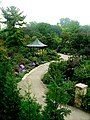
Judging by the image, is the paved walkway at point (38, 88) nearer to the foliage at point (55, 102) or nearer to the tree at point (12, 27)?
the foliage at point (55, 102)

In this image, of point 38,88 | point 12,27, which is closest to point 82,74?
point 38,88

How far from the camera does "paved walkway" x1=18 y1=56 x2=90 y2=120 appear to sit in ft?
35.8

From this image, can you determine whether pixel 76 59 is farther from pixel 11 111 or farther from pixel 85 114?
pixel 11 111

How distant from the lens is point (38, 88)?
564 inches

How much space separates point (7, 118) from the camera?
7750 millimetres

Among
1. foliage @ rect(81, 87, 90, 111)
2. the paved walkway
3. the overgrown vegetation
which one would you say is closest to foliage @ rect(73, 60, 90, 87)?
the overgrown vegetation

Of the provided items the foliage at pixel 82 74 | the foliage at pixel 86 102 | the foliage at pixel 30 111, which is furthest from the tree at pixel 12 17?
the foliage at pixel 30 111

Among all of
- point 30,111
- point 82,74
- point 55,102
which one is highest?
point 55,102

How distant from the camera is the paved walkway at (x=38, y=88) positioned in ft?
35.8

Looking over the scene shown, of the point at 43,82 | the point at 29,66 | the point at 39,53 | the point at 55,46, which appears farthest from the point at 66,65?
the point at 55,46

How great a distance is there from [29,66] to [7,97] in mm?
13583

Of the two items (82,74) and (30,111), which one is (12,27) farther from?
(30,111)

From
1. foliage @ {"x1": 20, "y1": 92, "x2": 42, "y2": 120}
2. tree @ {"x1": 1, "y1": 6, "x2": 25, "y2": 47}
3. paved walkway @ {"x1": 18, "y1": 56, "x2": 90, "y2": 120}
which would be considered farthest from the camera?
tree @ {"x1": 1, "y1": 6, "x2": 25, "y2": 47}

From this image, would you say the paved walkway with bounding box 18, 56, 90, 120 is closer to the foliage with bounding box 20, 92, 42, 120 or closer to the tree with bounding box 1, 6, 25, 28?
the foliage with bounding box 20, 92, 42, 120
